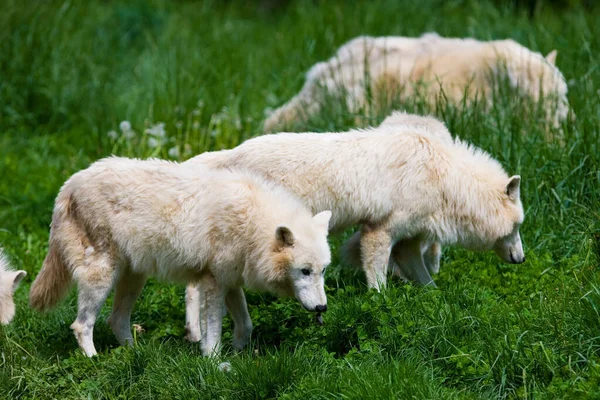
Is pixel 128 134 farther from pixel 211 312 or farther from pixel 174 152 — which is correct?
pixel 211 312

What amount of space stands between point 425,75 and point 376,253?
4.02 m

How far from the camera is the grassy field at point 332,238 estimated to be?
6.00 meters

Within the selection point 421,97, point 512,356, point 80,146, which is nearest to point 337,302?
point 512,356

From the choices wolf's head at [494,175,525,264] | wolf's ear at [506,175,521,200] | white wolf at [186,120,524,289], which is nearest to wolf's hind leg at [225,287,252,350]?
white wolf at [186,120,524,289]

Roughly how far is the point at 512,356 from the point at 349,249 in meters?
2.38

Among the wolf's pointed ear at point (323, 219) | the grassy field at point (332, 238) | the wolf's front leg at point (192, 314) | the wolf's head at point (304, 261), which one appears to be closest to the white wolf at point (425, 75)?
the grassy field at point (332, 238)

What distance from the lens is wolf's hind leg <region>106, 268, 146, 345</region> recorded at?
292 inches

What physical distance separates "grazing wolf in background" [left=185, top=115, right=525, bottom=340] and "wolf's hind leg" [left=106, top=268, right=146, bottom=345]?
3.50ft

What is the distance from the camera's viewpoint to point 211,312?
6.83 m

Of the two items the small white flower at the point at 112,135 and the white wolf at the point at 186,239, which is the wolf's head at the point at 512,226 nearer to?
the white wolf at the point at 186,239

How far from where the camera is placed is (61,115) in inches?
497

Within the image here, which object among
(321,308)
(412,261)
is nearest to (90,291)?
(321,308)

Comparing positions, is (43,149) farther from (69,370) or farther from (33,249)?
(69,370)

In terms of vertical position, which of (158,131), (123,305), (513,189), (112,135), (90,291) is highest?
(513,189)
